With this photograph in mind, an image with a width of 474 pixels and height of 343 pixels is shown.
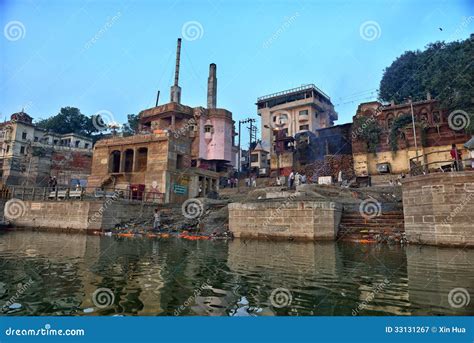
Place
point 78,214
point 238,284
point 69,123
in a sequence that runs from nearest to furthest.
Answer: point 238,284 → point 78,214 → point 69,123

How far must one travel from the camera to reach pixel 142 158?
106 ft

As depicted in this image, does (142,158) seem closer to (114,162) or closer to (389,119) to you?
(114,162)

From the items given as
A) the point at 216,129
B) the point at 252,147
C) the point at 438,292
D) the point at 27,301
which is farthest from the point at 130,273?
the point at 252,147

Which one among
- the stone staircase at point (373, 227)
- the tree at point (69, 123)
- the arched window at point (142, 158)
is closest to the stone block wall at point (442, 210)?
the stone staircase at point (373, 227)

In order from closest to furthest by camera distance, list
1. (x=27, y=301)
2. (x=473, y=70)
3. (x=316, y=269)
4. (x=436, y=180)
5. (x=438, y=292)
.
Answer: (x=27, y=301) < (x=438, y=292) < (x=316, y=269) < (x=436, y=180) < (x=473, y=70)

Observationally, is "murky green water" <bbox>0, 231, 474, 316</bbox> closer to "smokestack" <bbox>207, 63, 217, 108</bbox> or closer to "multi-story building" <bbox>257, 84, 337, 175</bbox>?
"smokestack" <bbox>207, 63, 217, 108</bbox>

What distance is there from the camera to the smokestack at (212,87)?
173 ft

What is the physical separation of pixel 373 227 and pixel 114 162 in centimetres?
A: 2865

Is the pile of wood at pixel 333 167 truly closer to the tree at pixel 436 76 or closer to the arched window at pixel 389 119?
the arched window at pixel 389 119

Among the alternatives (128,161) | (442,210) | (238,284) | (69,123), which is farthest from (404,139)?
(69,123)

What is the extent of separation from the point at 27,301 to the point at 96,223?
665 inches

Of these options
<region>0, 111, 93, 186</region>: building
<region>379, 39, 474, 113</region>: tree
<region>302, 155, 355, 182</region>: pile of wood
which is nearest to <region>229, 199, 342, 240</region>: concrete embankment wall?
<region>302, 155, 355, 182</region>: pile of wood

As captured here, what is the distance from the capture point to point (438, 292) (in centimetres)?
523
